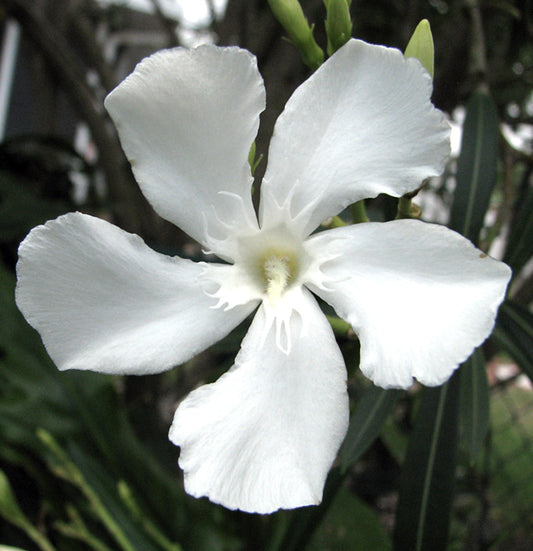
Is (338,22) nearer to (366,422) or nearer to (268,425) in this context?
(268,425)

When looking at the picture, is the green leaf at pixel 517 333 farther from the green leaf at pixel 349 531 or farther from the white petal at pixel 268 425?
the green leaf at pixel 349 531

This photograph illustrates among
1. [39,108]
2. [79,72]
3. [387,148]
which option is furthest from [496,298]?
[39,108]

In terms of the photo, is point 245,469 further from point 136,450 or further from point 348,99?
point 136,450

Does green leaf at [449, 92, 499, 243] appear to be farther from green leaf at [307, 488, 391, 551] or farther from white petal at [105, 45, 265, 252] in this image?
green leaf at [307, 488, 391, 551]

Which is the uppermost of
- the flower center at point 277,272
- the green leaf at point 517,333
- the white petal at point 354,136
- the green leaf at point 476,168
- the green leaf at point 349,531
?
the white petal at point 354,136

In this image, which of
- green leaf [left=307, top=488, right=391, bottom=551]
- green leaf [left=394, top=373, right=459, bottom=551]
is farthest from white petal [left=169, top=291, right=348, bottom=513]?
green leaf [left=307, top=488, right=391, bottom=551]

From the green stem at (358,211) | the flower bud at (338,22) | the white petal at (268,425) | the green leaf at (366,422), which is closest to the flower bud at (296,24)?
the flower bud at (338,22)
